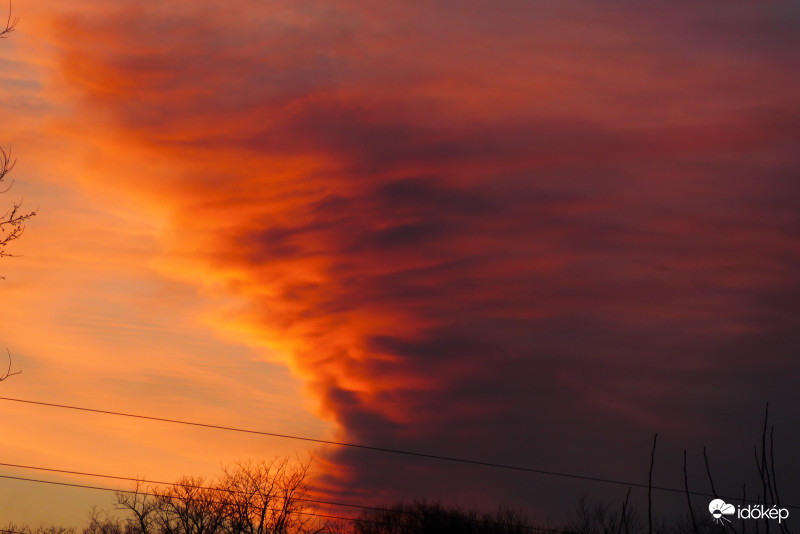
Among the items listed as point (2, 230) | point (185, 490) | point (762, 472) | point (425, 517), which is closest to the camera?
point (762, 472)

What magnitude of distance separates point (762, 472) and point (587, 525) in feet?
204

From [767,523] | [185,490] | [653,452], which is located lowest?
[767,523]

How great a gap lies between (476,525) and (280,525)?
20.0 m

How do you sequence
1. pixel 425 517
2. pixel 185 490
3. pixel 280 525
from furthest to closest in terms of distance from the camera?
pixel 425 517 → pixel 185 490 → pixel 280 525

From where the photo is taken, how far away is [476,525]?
68.2 m

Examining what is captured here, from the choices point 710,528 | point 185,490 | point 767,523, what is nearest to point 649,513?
point 767,523

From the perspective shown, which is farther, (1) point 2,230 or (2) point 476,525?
(2) point 476,525

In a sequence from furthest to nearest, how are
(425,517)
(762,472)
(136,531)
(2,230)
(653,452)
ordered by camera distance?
(425,517), (136,531), (2,230), (653,452), (762,472)

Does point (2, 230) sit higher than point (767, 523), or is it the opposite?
point (2, 230)

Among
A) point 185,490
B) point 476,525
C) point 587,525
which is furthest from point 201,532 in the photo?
point 587,525

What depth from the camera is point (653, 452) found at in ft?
27.9

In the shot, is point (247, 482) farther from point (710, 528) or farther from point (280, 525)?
point (710, 528)

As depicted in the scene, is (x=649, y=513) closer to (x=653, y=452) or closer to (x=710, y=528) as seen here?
(x=653, y=452)

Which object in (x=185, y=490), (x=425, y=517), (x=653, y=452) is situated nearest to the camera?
(x=653, y=452)
